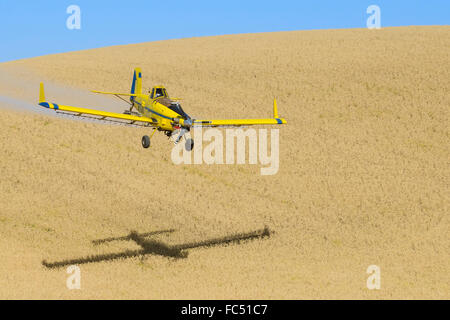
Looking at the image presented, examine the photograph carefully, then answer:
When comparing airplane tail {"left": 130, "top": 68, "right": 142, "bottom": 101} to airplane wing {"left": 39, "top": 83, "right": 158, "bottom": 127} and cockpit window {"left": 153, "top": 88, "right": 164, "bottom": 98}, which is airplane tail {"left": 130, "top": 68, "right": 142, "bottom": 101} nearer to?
cockpit window {"left": 153, "top": 88, "right": 164, "bottom": 98}

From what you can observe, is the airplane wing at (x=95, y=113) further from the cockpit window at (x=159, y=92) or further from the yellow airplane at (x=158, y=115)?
the cockpit window at (x=159, y=92)

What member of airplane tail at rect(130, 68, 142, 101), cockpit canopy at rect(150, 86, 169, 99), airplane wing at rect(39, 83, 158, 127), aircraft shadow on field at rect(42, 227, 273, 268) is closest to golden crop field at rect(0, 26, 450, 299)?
aircraft shadow on field at rect(42, 227, 273, 268)

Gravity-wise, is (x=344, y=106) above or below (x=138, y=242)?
above

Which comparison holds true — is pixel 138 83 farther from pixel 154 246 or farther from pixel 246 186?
pixel 246 186

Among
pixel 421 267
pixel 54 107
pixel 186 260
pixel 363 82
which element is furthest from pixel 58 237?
pixel 363 82

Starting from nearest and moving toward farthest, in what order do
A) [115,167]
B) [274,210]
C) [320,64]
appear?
[274,210]
[115,167]
[320,64]

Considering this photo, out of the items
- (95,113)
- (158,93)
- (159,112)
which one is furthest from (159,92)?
(95,113)

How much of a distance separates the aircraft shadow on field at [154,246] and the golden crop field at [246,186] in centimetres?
57

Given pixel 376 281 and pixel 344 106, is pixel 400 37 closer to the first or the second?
pixel 344 106

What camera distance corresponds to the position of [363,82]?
64.9m

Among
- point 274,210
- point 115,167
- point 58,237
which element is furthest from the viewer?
point 115,167

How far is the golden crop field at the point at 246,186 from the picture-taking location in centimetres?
3145

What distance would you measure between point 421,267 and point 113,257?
1972 centimetres

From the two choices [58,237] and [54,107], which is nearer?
[54,107]
